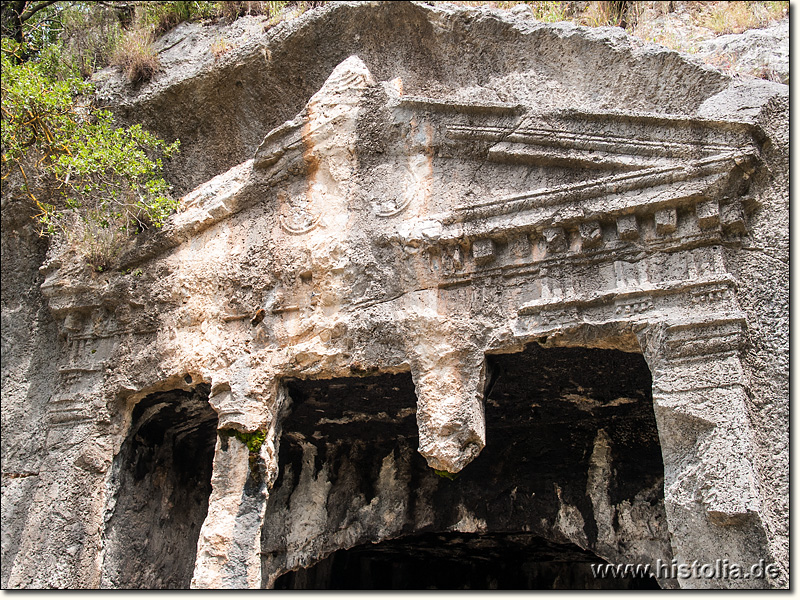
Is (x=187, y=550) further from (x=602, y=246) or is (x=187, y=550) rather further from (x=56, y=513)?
(x=602, y=246)

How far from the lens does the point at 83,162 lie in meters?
4.52

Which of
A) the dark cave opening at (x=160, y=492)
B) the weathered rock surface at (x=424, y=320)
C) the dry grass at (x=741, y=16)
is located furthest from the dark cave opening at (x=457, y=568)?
the dry grass at (x=741, y=16)

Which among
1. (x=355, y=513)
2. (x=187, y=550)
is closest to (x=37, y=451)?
(x=187, y=550)

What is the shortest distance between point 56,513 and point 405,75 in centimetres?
344

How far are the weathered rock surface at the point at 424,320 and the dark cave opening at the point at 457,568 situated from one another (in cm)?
31

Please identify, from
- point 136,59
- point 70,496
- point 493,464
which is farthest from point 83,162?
point 493,464

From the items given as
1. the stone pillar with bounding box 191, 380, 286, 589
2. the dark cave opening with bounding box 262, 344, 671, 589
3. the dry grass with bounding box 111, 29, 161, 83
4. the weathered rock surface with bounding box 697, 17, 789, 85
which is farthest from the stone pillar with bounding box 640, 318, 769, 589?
the dry grass with bounding box 111, 29, 161, 83

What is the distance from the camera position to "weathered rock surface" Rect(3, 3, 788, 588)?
3.39 metres

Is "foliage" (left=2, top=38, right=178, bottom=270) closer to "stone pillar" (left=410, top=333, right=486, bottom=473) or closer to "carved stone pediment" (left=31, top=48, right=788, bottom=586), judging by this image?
"carved stone pediment" (left=31, top=48, right=788, bottom=586)

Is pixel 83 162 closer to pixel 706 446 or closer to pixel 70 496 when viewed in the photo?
pixel 70 496

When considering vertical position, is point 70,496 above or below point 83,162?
below

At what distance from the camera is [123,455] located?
459 cm

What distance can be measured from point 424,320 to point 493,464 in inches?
66.6

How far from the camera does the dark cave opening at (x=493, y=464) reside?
435 centimetres
